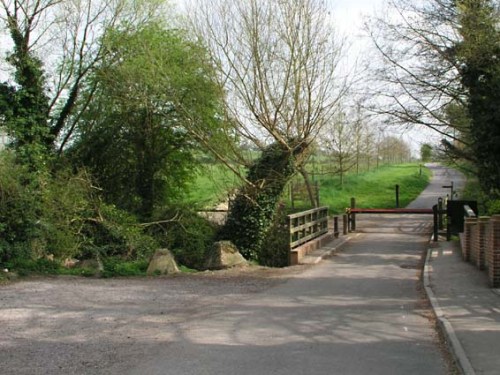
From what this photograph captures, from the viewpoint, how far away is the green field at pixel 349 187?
2039 centimetres

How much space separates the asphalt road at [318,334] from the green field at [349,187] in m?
7.13

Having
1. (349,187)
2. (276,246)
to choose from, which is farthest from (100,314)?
(349,187)

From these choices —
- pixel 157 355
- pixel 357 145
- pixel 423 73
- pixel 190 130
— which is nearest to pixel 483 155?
pixel 423 73

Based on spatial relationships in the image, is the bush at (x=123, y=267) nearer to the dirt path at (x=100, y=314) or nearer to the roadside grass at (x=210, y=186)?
the dirt path at (x=100, y=314)

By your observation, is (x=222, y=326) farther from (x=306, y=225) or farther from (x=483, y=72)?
(x=483, y=72)

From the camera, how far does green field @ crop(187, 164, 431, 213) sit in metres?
20.4

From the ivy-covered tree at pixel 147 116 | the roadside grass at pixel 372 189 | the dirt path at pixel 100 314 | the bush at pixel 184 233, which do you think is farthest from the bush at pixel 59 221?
the roadside grass at pixel 372 189

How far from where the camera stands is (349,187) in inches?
1960

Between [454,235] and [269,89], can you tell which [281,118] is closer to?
[269,89]

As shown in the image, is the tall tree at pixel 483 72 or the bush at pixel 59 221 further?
the bush at pixel 59 221

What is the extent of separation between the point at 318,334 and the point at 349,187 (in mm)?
42628

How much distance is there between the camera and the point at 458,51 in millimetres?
17031

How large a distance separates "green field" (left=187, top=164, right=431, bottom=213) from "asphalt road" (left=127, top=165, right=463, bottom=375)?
7128 millimetres

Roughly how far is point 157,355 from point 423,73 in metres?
16.9
